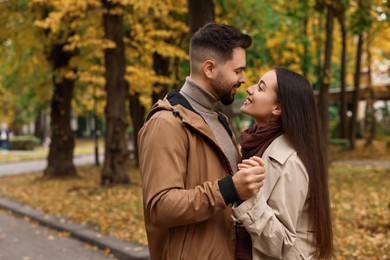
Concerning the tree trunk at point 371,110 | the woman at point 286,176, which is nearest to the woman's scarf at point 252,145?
the woman at point 286,176

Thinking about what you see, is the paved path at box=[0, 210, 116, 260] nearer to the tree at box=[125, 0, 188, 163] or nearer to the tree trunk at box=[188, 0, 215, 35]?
the tree trunk at box=[188, 0, 215, 35]

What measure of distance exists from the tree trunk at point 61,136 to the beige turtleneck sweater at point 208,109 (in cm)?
1669

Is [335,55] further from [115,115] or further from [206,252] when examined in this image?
[206,252]

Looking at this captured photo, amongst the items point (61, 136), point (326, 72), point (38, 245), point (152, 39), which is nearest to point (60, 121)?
point (61, 136)

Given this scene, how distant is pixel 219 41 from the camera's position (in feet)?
8.41

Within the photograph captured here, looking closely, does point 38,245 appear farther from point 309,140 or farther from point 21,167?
point 21,167

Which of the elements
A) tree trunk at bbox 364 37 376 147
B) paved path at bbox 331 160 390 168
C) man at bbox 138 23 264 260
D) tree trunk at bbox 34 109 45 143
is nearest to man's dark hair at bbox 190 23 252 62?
man at bbox 138 23 264 260

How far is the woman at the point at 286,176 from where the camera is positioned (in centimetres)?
249

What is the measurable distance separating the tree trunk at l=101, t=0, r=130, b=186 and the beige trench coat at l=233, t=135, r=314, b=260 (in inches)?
478

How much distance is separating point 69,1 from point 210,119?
1093 cm

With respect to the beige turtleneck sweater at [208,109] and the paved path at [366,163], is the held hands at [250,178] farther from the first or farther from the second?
the paved path at [366,163]

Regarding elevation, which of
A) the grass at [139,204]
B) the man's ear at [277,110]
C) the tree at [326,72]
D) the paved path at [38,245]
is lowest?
the paved path at [38,245]

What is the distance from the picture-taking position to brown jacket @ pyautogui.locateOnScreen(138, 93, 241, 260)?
2.37m

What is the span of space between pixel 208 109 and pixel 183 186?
1.44ft
